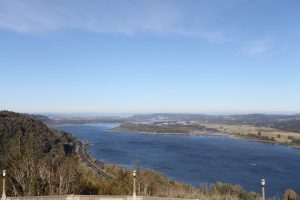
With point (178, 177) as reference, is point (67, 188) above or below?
above

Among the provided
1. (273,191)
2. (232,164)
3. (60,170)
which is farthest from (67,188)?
(232,164)

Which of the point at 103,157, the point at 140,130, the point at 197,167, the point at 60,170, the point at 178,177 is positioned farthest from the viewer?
the point at 140,130

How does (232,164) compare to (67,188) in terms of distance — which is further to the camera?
(232,164)

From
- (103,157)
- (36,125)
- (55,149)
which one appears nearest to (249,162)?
(103,157)

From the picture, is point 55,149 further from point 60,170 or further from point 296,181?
point 60,170

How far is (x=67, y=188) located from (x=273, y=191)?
36922mm

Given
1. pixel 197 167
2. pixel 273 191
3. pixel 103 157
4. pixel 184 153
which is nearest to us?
pixel 273 191

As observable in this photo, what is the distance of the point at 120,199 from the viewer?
1587 centimetres

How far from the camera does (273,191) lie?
52.2 m

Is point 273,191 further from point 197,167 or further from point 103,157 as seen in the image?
point 103,157

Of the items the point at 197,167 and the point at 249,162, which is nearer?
the point at 197,167

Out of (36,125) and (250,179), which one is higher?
(36,125)

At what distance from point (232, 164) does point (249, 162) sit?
15.4 ft

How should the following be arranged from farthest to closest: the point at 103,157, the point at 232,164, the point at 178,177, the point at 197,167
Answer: the point at 103,157
the point at 232,164
the point at 197,167
the point at 178,177
